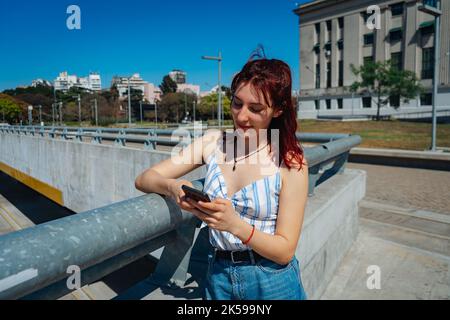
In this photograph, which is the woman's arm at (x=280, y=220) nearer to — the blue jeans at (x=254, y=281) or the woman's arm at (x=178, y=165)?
the blue jeans at (x=254, y=281)

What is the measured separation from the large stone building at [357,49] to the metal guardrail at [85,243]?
165 ft

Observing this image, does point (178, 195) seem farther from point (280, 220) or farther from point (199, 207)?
point (280, 220)

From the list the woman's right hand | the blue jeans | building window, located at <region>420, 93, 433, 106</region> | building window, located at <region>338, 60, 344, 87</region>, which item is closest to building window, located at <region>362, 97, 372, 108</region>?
building window, located at <region>338, 60, 344, 87</region>

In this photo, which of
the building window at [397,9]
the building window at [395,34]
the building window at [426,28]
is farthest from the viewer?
the building window at [395,34]

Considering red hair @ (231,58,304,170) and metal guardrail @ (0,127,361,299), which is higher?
red hair @ (231,58,304,170)

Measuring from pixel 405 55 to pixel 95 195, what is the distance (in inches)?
1884

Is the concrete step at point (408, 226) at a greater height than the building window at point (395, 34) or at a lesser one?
lesser

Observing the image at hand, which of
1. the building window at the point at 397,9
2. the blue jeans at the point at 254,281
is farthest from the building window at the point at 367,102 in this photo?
the blue jeans at the point at 254,281

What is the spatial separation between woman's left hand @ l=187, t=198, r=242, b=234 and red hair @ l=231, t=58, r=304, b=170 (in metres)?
0.44

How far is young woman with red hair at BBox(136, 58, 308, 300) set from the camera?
5.18ft

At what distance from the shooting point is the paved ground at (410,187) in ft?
24.8

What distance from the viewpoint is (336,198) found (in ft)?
12.5

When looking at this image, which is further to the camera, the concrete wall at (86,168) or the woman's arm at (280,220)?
the concrete wall at (86,168)

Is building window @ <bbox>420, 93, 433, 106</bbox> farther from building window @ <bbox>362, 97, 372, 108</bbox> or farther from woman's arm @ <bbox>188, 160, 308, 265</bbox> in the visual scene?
woman's arm @ <bbox>188, 160, 308, 265</bbox>
